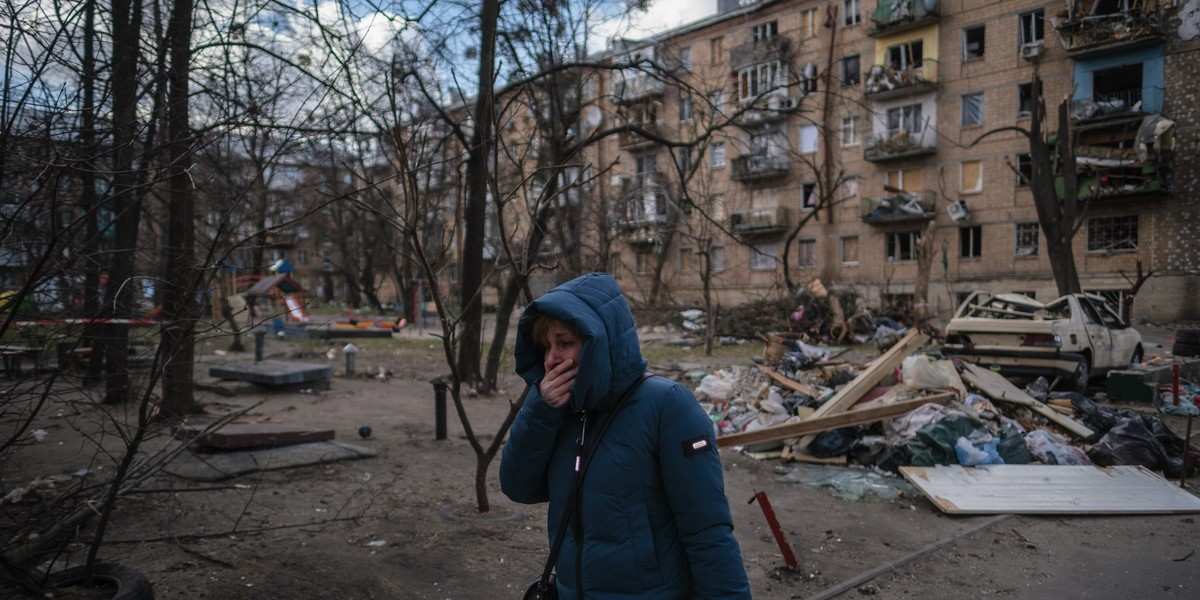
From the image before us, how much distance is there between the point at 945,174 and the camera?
30828 millimetres

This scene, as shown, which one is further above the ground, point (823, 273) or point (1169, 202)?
point (1169, 202)

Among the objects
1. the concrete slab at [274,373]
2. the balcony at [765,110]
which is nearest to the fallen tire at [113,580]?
the balcony at [765,110]

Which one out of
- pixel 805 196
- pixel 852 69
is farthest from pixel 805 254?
pixel 852 69

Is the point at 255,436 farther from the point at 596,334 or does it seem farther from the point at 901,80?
the point at 901,80

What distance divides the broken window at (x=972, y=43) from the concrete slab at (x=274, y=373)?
2946 cm

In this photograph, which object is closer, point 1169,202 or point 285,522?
point 285,522

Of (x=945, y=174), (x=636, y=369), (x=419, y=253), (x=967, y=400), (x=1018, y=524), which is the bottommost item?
(x=1018, y=524)

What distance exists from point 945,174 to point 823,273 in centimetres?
716

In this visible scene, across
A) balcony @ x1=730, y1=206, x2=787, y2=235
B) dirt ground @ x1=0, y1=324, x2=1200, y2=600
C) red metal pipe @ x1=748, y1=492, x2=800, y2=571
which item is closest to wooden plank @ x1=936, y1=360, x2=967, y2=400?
dirt ground @ x1=0, y1=324, x2=1200, y2=600

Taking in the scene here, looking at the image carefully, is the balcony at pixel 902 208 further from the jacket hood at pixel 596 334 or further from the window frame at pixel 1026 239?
the jacket hood at pixel 596 334

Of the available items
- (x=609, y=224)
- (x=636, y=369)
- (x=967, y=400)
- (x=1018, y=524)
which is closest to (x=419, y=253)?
(x=636, y=369)

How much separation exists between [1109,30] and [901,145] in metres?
8.19

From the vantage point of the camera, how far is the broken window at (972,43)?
30.0 metres

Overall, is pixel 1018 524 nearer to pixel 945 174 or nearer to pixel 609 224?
pixel 609 224
